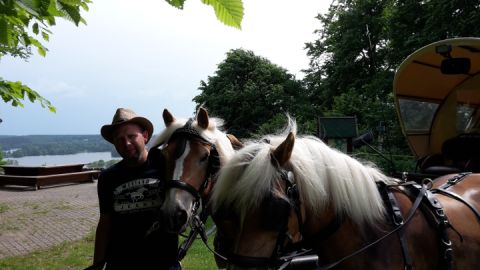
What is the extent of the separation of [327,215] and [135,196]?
1.35m

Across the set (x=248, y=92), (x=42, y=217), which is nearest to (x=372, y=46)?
(x=248, y=92)

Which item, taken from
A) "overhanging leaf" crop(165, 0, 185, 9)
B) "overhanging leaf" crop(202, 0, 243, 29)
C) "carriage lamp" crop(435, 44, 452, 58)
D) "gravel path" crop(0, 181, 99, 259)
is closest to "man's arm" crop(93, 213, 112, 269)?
"overhanging leaf" crop(165, 0, 185, 9)

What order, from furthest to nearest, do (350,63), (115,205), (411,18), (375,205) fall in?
(350,63), (411,18), (115,205), (375,205)

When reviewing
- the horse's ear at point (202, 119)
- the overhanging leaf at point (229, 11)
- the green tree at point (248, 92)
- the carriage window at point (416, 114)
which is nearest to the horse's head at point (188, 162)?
the horse's ear at point (202, 119)

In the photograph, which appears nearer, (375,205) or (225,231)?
(375,205)

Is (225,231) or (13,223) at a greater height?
(225,231)

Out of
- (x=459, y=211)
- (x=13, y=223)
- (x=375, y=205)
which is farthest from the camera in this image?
(x=13, y=223)

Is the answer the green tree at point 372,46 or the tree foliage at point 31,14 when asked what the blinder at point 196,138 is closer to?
the tree foliage at point 31,14

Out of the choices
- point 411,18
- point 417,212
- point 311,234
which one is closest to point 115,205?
point 311,234

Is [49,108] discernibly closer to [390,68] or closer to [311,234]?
[311,234]

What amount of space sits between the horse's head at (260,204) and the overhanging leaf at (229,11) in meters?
0.82

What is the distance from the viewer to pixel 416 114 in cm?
623

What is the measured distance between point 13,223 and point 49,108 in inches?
312

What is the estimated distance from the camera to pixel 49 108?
3.88 metres
